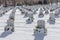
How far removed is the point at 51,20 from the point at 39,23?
172cm

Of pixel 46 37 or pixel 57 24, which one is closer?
pixel 46 37

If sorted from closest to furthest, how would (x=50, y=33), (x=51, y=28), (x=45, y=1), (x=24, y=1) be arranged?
(x=50, y=33), (x=51, y=28), (x=24, y=1), (x=45, y=1)

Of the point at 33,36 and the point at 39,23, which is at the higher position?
the point at 39,23

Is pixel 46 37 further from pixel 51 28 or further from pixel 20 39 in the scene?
pixel 51 28

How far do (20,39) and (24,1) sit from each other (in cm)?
4681

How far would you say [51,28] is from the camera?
6844mm

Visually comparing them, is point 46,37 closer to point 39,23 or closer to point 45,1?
point 39,23

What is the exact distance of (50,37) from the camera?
5723mm

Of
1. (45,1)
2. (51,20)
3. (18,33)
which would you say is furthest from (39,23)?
(45,1)

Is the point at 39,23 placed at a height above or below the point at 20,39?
above

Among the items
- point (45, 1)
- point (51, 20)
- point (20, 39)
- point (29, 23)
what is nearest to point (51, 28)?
point (51, 20)

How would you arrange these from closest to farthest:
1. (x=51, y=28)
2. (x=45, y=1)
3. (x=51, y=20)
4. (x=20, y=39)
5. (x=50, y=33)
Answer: (x=20, y=39) < (x=50, y=33) < (x=51, y=28) < (x=51, y=20) < (x=45, y=1)

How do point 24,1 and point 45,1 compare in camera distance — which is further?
point 45,1

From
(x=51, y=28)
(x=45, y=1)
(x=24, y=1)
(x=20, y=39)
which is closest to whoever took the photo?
(x=20, y=39)
